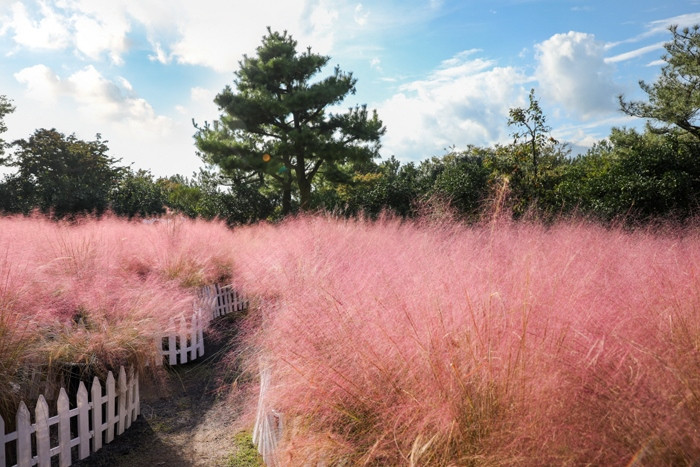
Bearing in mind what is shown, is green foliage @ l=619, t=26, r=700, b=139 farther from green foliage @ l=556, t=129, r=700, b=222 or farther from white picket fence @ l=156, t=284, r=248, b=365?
white picket fence @ l=156, t=284, r=248, b=365

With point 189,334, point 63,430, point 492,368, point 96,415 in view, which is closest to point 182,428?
point 96,415

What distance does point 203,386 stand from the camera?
16.6ft

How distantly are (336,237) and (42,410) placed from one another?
4.45m

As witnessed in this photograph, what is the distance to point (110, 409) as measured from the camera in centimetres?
368

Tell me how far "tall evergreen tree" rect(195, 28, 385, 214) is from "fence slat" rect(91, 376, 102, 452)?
47.3 ft

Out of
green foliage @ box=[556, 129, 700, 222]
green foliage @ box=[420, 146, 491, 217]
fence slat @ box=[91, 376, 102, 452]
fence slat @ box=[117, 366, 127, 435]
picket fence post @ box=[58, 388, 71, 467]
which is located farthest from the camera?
green foliage @ box=[420, 146, 491, 217]

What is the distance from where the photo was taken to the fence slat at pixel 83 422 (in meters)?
3.35

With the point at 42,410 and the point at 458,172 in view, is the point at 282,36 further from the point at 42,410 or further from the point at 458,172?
the point at 42,410

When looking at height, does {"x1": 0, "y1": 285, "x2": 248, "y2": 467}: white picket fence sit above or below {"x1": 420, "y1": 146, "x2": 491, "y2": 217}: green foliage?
below

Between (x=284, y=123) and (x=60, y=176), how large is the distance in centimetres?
1109

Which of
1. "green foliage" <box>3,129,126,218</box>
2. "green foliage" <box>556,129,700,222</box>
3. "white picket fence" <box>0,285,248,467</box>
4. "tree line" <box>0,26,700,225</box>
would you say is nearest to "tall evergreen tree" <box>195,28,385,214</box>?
"tree line" <box>0,26,700,225</box>

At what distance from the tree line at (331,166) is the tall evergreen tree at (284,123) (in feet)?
0.15

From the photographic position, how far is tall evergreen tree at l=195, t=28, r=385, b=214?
17.3m

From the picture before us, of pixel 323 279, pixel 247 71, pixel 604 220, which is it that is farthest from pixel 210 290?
pixel 247 71
